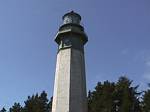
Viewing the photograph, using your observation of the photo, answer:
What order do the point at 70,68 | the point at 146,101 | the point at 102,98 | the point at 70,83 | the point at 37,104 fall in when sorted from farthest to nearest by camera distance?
1. the point at 37,104
2. the point at 102,98
3. the point at 146,101
4. the point at 70,68
5. the point at 70,83

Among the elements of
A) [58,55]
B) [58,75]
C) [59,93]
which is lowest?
[59,93]

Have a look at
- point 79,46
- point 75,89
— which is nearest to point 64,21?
point 79,46

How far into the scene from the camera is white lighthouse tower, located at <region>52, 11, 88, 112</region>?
20625mm

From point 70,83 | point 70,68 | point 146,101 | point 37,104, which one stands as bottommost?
point 70,83

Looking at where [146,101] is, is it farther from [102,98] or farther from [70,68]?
[70,68]

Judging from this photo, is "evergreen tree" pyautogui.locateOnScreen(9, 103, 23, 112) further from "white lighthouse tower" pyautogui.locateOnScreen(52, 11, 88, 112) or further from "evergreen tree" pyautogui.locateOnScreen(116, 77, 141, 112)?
"white lighthouse tower" pyautogui.locateOnScreen(52, 11, 88, 112)

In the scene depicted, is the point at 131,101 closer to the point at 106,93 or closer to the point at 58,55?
the point at 106,93

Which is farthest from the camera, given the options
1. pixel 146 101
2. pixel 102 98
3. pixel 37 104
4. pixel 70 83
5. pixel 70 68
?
pixel 37 104

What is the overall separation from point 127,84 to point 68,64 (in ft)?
60.0

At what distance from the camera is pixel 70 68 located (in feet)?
71.7

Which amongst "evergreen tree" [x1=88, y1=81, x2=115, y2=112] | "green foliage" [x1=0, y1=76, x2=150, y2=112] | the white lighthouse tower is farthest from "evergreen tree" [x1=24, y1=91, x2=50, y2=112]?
the white lighthouse tower

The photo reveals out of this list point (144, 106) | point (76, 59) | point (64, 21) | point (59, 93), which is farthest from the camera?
point (144, 106)

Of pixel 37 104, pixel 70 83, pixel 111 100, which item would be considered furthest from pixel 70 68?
pixel 37 104

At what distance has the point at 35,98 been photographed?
42406 mm
